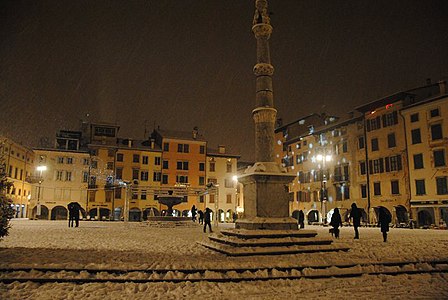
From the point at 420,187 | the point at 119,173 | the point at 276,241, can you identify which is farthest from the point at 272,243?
the point at 119,173

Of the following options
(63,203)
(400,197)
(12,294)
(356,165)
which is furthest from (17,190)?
(12,294)

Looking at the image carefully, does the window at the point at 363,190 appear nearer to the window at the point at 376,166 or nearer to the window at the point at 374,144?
the window at the point at 376,166

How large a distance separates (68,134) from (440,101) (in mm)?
48847

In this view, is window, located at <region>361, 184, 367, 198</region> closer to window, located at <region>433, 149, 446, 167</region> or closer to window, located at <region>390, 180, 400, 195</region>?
window, located at <region>390, 180, 400, 195</region>

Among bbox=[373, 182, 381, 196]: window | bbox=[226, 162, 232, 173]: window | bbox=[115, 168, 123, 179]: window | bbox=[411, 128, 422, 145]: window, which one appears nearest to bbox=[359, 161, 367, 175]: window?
bbox=[373, 182, 381, 196]: window

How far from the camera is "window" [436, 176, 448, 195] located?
1223 inches

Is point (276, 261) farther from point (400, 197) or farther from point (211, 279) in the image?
point (400, 197)

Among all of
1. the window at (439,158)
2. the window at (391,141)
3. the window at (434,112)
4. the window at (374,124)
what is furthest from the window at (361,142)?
the window at (439,158)

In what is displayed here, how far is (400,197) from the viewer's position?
35.2 m

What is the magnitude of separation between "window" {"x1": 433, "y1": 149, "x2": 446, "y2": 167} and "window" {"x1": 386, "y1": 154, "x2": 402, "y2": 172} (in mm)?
3735

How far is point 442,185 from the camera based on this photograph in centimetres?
3136

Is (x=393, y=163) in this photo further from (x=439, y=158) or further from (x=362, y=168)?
(x=439, y=158)

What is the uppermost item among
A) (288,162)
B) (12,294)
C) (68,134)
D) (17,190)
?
(68,134)

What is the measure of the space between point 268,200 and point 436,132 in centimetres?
2862
